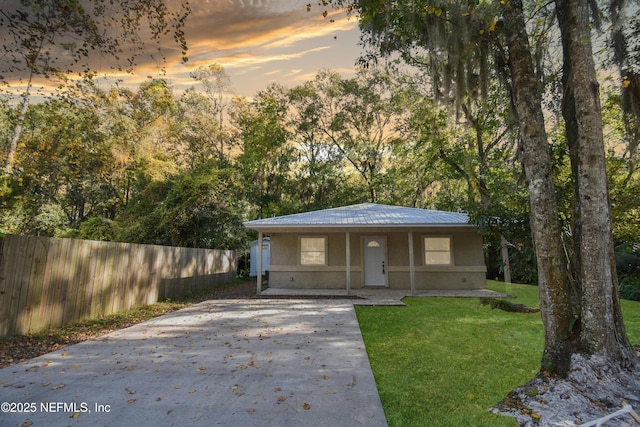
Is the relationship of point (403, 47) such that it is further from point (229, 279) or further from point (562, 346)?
point (229, 279)

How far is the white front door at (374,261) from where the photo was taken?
11711 mm

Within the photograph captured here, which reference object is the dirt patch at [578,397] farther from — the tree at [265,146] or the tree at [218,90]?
the tree at [218,90]

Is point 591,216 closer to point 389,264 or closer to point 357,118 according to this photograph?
point 389,264

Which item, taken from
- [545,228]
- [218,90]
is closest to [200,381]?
[545,228]

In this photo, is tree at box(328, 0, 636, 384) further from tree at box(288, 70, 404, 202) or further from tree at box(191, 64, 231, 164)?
tree at box(191, 64, 231, 164)

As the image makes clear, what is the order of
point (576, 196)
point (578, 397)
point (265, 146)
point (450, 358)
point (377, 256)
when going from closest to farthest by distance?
point (578, 397)
point (576, 196)
point (450, 358)
point (377, 256)
point (265, 146)

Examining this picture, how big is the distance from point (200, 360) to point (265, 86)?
21.9 meters

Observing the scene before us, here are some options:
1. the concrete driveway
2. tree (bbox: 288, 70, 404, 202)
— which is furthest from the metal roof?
tree (bbox: 288, 70, 404, 202)

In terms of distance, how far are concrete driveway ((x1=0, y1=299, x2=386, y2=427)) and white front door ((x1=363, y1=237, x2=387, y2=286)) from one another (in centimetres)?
590

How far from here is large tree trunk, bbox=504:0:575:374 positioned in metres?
3.43

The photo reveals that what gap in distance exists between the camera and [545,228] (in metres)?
3.54

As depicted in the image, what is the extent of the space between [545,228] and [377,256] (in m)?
8.40

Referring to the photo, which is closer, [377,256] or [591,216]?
[591,216]

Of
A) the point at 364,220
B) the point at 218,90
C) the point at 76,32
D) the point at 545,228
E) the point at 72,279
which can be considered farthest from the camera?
the point at 218,90
